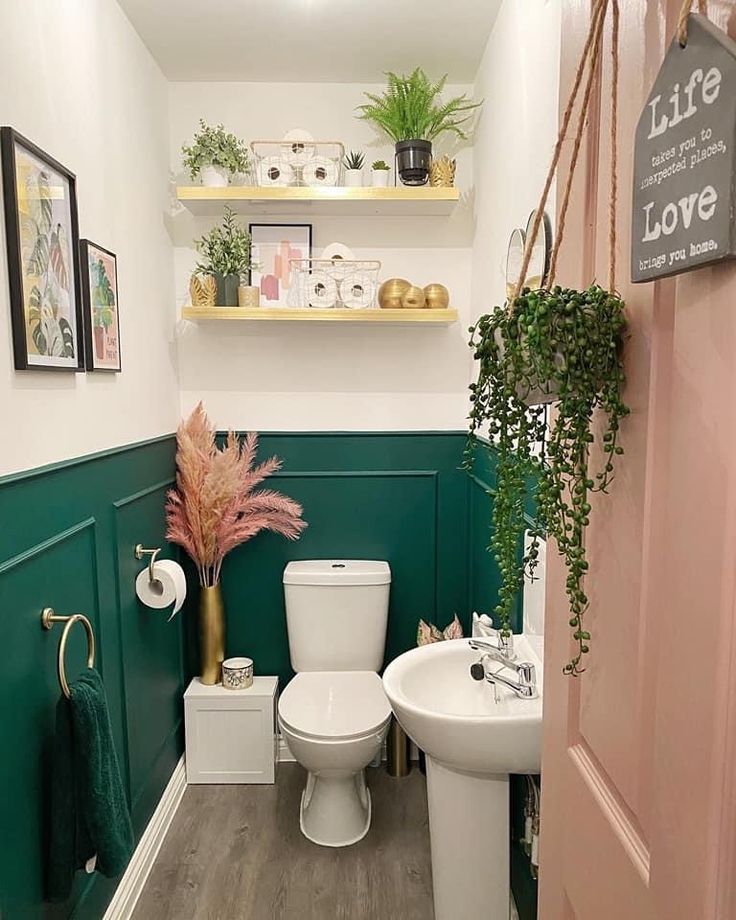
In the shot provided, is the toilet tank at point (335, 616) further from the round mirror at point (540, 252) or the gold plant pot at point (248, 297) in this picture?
the round mirror at point (540, 252)

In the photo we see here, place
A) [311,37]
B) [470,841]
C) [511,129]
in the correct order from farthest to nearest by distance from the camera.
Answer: [311,37] → [511,129] → [470,841]

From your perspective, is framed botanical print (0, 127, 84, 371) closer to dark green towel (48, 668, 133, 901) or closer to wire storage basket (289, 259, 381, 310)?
dark green towel (48, 668, 133, 901)

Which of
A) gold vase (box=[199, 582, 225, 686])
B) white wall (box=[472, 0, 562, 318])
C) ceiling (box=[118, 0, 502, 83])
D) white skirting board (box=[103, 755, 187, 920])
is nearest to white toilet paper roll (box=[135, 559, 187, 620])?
gold vase (box=[199, 582, 225, 686])

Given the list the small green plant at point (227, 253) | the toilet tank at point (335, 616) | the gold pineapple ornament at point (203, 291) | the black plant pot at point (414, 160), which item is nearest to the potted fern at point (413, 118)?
the black plant pot at point (414, 160)

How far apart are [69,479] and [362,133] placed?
6.10 feet

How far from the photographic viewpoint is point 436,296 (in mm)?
2760

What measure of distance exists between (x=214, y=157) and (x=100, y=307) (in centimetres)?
96

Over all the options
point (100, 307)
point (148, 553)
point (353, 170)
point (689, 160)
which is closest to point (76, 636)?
point (148, 553)

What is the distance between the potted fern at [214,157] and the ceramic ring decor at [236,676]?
185 centimetres

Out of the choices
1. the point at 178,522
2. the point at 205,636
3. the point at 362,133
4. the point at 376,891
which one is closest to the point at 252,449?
the point at 178,522

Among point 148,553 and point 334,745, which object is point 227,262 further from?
point 334,745

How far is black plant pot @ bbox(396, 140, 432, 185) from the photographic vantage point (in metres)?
2.63

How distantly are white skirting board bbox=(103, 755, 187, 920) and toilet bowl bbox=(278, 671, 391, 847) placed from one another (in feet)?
1.57

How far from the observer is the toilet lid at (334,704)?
94.5 inches
